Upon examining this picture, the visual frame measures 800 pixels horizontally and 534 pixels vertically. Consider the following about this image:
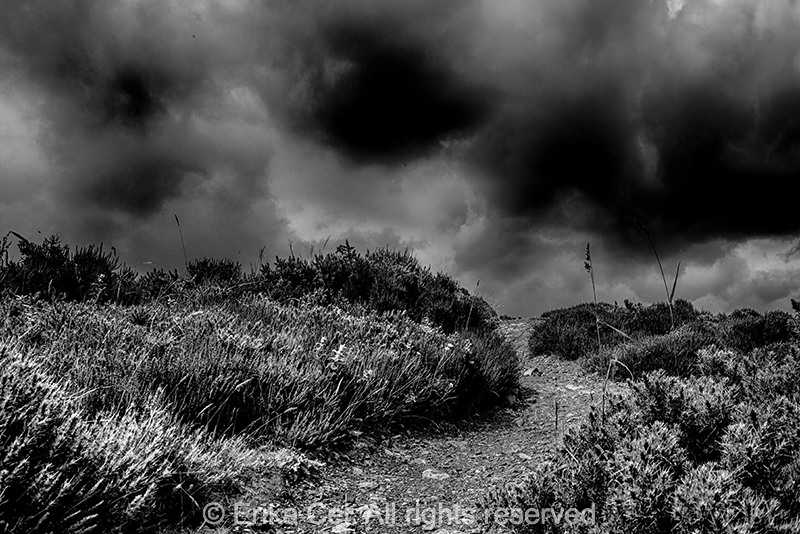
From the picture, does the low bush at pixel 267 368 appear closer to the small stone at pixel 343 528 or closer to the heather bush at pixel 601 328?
the small stone at pixel 343 528

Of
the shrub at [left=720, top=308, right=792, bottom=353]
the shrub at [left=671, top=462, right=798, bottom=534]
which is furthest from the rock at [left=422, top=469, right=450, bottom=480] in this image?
the shrub at [left=720, top=308, right=792, bottom=353]

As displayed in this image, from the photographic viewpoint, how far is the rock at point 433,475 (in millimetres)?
4809

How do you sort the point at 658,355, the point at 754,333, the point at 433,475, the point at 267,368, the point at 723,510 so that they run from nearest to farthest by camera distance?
the point at 723,510, the point at 267,368, the point at 433,475, the point at 658,355, the point at 754,333

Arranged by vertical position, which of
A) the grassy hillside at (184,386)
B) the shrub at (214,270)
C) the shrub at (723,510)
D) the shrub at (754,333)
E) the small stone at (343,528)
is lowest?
the small stone at (343,528)

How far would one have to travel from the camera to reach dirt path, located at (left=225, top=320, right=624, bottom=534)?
381cm

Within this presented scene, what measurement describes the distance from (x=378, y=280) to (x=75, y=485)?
7.59 meters

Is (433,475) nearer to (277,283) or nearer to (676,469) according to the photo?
(676,469)

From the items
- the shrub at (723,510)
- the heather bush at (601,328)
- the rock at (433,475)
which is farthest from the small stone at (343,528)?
the heather bush at (601,328)

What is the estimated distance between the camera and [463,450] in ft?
18.6

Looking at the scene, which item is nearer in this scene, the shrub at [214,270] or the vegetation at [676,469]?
the vegetation at [676,469]

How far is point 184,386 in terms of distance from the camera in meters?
4.34

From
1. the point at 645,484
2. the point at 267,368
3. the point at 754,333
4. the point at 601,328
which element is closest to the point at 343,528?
the point at 267,368

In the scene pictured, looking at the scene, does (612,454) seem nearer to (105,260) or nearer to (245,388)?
(245,388)

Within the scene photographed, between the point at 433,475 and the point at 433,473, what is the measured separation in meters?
0.05
